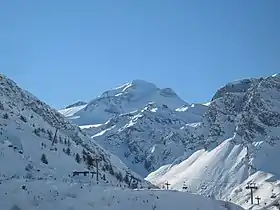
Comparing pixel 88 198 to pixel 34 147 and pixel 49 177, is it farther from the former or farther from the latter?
pixel 34 147

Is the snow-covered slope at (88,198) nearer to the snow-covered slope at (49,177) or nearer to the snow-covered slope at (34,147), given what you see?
the snow-covered slope at (49,177)

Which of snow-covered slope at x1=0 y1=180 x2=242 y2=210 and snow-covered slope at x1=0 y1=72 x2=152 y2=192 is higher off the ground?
snow-covered slope at x1=0 y1=72 x2=152 y2=192

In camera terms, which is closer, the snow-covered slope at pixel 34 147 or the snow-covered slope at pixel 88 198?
the snow-covered slope at pixel 88 198

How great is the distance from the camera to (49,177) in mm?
33719

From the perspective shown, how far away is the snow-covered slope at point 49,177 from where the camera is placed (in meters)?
21.3

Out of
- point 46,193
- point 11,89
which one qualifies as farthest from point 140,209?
point 11,89

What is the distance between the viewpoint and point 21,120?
60.6 metres

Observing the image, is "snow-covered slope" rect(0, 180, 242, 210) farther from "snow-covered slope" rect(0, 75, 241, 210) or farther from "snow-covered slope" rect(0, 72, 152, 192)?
"snow-covered slope" rect(0, 72, 152, 192)

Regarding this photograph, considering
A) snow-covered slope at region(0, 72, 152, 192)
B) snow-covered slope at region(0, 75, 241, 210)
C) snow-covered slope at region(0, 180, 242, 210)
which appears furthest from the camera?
snow-covered slope at region(0, 72, 152, 192)

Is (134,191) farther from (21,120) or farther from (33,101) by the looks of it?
(33,101)

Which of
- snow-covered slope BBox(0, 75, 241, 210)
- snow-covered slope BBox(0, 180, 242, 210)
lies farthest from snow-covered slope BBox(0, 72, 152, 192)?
snow-covered slope BBox(0, 180, 242, 210)

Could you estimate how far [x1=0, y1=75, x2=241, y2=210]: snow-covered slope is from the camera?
69.9 feet

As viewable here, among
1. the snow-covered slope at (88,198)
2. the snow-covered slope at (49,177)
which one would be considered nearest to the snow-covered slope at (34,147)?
the snow-covered slope at (49,177)

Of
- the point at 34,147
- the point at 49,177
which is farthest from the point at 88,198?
the point at 34,147
